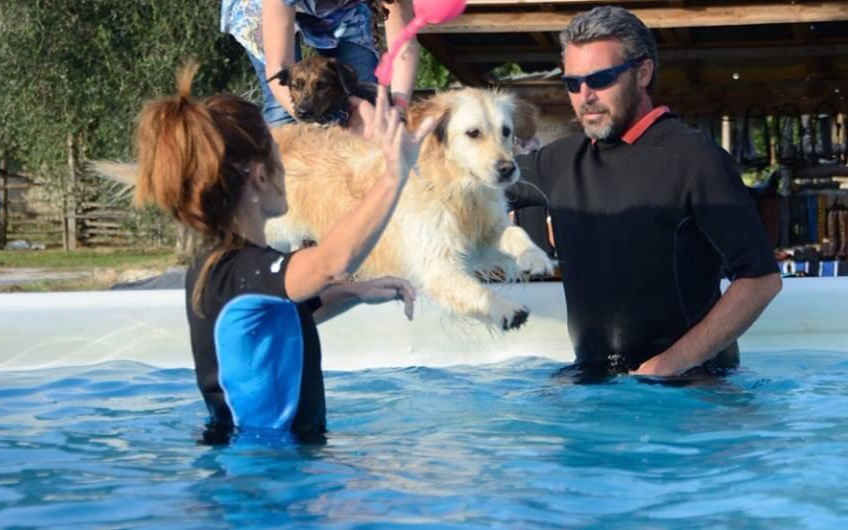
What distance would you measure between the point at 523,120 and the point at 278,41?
1136 millimetres

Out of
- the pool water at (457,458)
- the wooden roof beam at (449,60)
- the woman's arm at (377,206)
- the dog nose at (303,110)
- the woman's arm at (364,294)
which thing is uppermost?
the wooden roof beam at (449,60)

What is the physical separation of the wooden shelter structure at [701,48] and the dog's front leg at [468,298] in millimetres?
4836

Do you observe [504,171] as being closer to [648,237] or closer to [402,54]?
[648,237]

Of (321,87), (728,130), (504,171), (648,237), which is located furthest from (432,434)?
(728,130)

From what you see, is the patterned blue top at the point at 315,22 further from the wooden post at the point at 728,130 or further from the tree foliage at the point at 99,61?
the tree foliage at the point at 99,61

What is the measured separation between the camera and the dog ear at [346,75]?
18.4 feet

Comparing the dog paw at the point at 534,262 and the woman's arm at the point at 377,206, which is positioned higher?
the woman's arm at the point at 377,206

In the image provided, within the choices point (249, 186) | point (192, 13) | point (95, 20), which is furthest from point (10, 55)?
point (249, 186)

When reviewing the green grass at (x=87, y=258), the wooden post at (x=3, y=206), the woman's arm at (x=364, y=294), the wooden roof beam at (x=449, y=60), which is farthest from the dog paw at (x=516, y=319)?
the wooden post at (x=3, y=206)

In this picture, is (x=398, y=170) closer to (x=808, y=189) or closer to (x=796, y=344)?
(x=796, y=344)

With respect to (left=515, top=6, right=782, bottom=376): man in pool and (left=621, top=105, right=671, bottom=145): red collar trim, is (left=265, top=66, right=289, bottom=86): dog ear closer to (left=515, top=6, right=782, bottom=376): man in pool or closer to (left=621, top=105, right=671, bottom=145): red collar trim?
(left=515, top=6, right=782, bottom=376): man in pool

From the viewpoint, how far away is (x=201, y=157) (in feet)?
10.3

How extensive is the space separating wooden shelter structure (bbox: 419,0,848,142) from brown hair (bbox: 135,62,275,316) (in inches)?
263

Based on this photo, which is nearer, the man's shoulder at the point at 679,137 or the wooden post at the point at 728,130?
the man's shoulder at the point at 679,137
